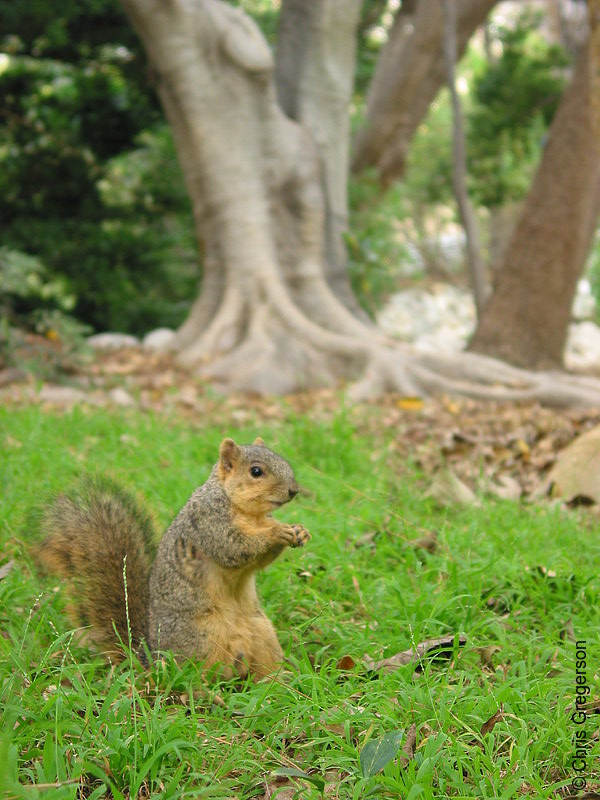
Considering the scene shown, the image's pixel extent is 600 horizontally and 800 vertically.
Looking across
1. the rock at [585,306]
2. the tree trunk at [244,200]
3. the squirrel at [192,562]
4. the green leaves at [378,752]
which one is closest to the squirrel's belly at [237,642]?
the squirrel at [192,562]

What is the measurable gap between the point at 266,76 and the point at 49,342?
271 centimetres

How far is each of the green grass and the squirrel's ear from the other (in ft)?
1.28

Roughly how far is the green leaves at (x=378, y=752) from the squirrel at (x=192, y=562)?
495 mm

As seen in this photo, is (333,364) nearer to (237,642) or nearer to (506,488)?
(506,488)

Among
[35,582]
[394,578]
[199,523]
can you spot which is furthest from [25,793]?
[394,578]

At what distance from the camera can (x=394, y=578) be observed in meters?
2.56

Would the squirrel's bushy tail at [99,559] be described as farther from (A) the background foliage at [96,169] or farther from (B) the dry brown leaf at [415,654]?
(A) the background foliage at [96,169]

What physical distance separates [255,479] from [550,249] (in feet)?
18.1

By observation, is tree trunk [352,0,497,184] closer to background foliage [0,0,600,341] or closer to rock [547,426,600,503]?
background foliage [0,0,600,341]

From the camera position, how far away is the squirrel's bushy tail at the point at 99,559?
2.23m

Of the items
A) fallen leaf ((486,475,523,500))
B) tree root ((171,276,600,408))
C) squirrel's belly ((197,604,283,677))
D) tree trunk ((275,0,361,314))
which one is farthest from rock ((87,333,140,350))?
squirrel's belly ((197,604,283,677))

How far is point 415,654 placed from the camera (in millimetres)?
2135

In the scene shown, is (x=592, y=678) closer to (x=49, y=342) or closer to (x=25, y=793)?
(x=25, y=793)

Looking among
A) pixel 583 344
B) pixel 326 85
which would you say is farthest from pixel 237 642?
pixel 583 344
